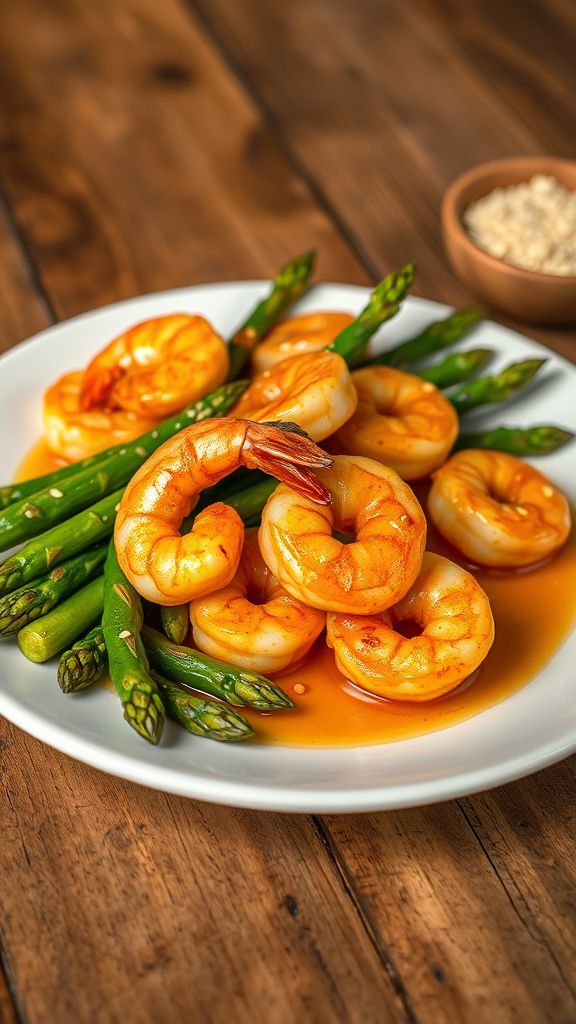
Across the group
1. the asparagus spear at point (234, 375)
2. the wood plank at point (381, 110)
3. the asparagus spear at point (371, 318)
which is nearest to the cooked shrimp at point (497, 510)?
the asparagus spear at point (371, 318)

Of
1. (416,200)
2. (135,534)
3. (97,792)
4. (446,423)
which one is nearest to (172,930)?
(97,792)

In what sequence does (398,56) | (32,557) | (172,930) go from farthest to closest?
(398,56) < (32,557) < (172,930)

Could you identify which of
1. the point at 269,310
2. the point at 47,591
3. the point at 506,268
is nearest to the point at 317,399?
the point at 47,591

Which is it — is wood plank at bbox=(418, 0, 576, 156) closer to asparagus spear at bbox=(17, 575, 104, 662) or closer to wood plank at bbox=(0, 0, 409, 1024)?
asparagus spear at bbox=(17, 575, 104, 662)

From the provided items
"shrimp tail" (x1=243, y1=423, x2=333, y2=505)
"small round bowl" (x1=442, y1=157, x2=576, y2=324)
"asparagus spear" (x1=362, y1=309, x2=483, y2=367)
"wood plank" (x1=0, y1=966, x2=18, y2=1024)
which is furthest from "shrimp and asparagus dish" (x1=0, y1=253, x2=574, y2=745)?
"small round bowl" (x1=442, y1=157, x2=576, y2=324)

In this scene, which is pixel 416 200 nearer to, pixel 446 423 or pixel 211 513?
pixel 446 423
